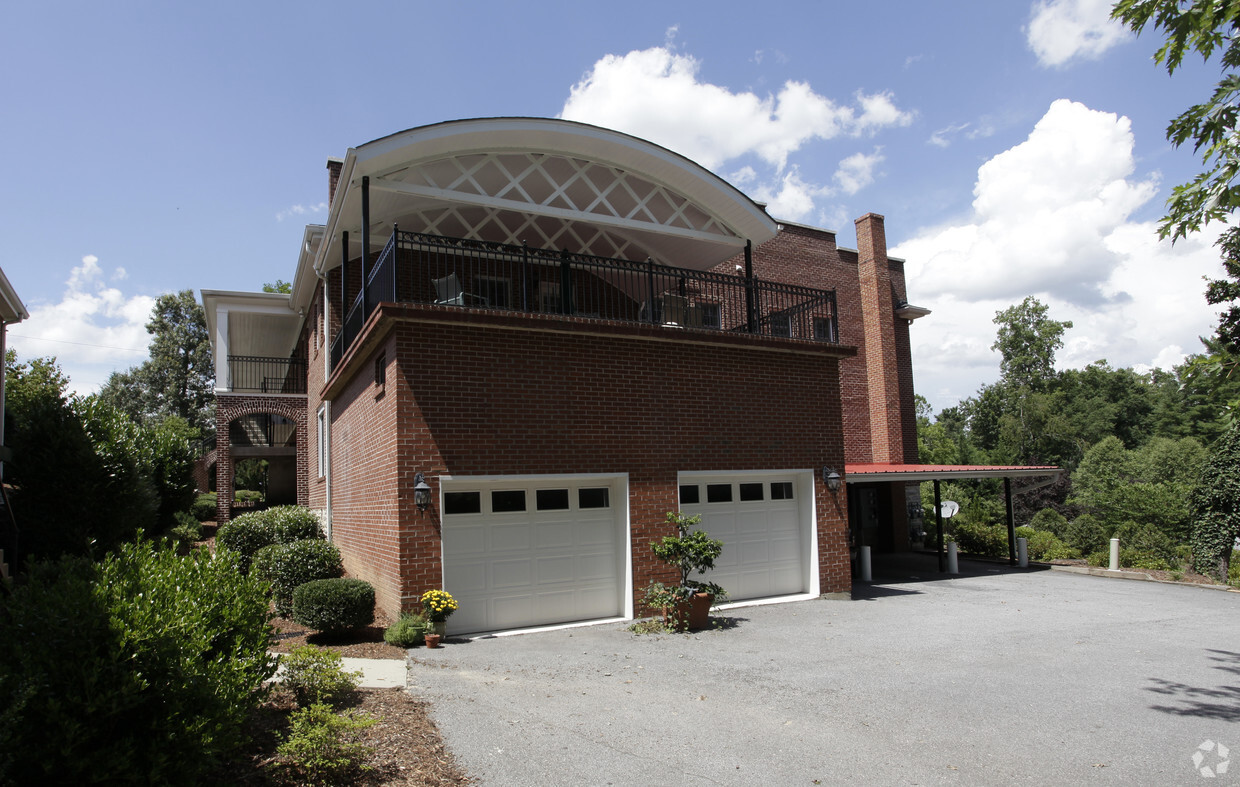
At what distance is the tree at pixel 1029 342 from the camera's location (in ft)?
190

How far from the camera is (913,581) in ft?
52.8

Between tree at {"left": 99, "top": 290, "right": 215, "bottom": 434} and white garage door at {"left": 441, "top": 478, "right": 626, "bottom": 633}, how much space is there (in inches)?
1802

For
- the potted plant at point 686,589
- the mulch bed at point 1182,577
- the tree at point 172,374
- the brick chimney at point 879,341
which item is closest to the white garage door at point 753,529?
the potted plant at point 686,589

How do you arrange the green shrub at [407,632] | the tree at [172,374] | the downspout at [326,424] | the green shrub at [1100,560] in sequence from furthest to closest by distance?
the tree at [172,374], the green shrub at [1100,560], the downspout at [326,424], the green shrub at [407,632]

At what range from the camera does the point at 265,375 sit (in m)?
23.3

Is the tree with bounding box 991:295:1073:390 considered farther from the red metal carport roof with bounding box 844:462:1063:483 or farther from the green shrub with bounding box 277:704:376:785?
the green shrub with bounding box 277:704:376:785

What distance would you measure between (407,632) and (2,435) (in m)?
8.75

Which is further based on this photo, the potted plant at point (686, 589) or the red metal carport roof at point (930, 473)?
the red metal carport roof at point (930, 473)

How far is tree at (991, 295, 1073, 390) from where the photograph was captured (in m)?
57.8

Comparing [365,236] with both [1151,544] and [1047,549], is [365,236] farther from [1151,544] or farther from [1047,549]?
[1047,549]

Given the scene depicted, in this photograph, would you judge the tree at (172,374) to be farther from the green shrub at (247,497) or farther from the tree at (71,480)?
the tree at (71,480)

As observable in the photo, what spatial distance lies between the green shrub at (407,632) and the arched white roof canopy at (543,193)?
5.99 m

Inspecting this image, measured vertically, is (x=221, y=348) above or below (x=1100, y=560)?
above

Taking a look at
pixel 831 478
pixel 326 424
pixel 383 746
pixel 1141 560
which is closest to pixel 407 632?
pixel 383 746
